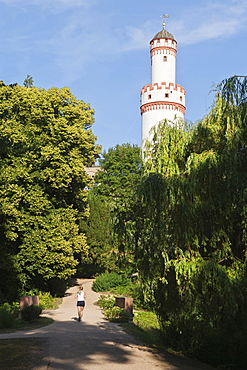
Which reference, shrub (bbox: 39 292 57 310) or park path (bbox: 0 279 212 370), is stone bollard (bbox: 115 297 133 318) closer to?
park path (bbox: 0 279 212 370)

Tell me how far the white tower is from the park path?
37.3m

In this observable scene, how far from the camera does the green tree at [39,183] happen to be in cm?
2825

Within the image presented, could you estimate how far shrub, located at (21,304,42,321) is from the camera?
19116mm

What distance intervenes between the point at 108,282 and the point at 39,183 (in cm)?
1004

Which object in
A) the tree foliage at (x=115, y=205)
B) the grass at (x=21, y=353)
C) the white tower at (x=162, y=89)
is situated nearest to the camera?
the grass at (x=21, y=353)

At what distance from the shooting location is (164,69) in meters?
54.0

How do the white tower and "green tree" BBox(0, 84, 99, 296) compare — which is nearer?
"green tree" BBox(0, 84, 99, 296)

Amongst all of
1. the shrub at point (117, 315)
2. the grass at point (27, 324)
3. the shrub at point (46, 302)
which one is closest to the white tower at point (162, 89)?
the shrub at point (46, 302)

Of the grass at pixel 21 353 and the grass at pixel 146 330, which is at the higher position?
the grass at pixel 21 353

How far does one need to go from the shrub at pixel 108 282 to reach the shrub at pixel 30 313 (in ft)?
52.0

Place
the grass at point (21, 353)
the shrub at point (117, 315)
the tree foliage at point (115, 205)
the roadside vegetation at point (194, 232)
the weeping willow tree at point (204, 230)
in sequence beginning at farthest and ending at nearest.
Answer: the shrub at point (117, 315) → the tree foliage at point (115, 205) → the roadside vegetation at point (194, 232) → the weeping willow tree at point (204, 230) → the grass at point (21, 353)

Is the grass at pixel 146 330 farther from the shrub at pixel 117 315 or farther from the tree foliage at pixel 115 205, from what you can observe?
the tree foliage at pixel 115 205

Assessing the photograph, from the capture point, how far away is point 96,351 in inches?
472

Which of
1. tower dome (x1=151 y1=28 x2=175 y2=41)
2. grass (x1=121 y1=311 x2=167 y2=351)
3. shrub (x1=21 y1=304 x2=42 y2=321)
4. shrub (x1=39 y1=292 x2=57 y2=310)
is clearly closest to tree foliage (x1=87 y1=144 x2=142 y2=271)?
grass (x1=121 y1=311 x2=167 y2=351)
